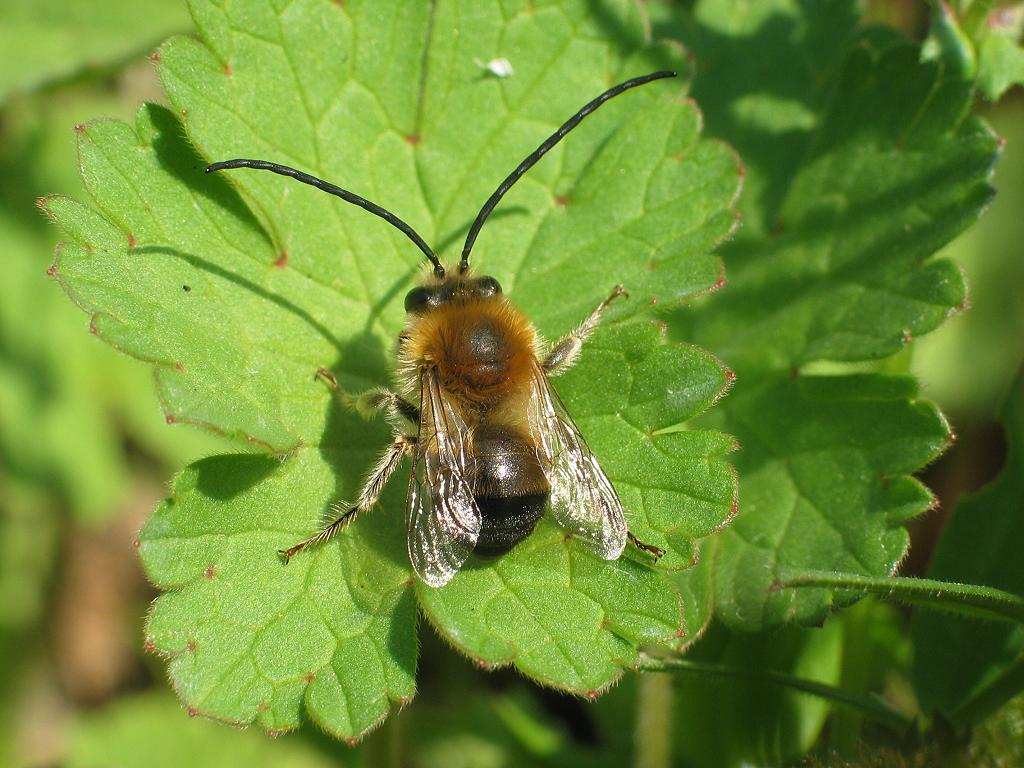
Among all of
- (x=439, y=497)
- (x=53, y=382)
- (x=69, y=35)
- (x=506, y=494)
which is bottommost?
(x=53, y=382)

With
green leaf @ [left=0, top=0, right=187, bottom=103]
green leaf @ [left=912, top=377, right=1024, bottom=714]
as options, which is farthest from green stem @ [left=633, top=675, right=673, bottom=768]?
green leaf @ [left=0, top=0, right=187, bottom=103]

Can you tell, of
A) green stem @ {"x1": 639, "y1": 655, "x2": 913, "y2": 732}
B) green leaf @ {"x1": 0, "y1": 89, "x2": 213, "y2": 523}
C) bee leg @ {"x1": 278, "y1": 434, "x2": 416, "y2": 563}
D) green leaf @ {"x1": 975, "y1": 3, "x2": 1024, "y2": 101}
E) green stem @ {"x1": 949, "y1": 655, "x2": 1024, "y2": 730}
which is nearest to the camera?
bee leg @ {"x1": 278, "y1": 434, "x2": 416, "y2": 563}

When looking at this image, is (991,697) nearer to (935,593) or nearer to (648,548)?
(935,593)

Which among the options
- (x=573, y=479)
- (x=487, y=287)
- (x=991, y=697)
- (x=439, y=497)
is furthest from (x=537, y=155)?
(x=991, y=697)

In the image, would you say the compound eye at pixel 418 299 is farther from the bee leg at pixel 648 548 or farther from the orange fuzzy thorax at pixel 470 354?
the bee leg at pixel 648 548

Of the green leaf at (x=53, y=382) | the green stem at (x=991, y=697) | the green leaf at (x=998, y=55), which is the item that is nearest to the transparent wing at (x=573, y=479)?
the green stem at (x=991, y=697)

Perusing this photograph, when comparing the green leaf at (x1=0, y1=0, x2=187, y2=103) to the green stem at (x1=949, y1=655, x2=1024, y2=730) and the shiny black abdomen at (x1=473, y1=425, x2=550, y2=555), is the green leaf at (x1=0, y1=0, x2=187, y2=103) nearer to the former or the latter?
the shiny black abdomen at (x1=473, y1=425, x2=550, y2=555)

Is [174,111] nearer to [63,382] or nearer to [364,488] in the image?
[364,488]
